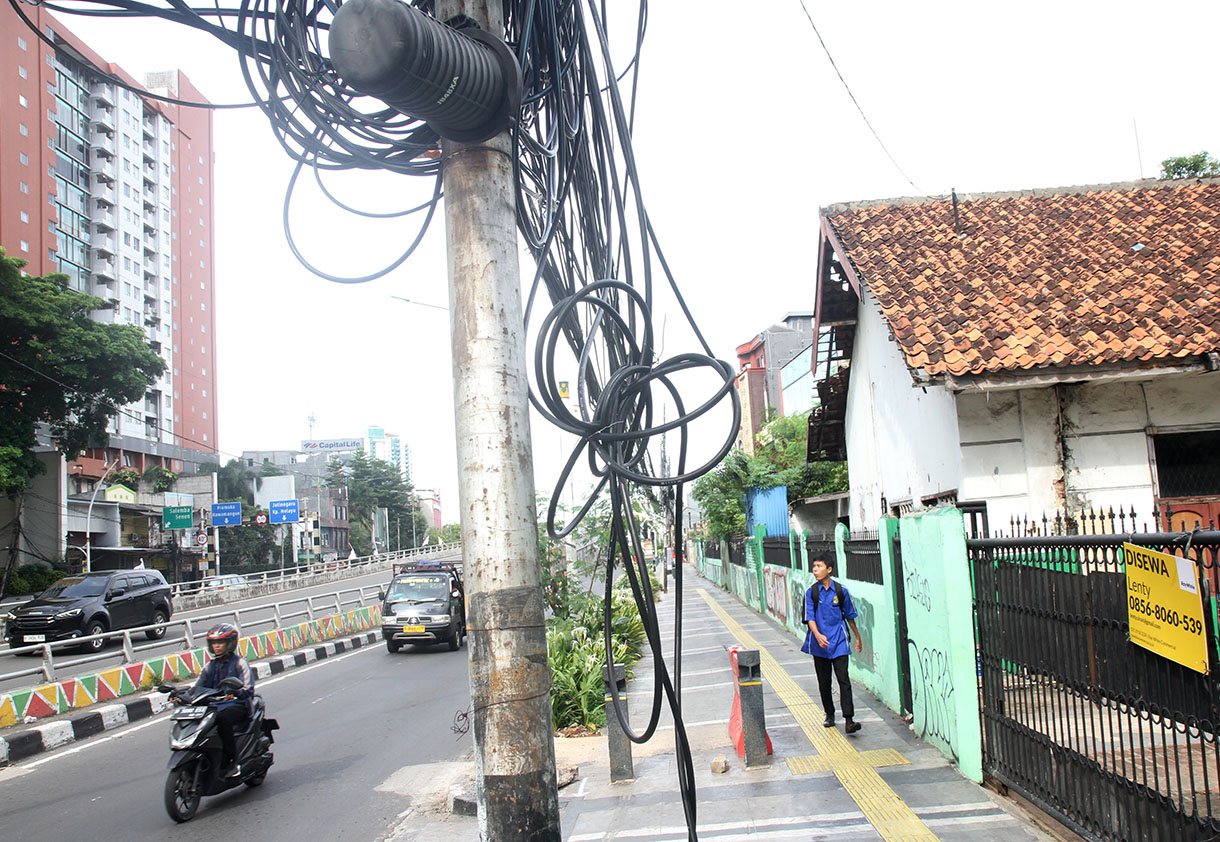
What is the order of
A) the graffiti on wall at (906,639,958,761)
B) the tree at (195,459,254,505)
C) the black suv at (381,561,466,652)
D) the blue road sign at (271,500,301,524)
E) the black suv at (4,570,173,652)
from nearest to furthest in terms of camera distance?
the graffiti on wall at (906,639,958,761) → the black suv at (381,561,466,652) → the black suv at (4,570,173,652) → the blue road sign at (271,500,301,524) → the tree at (195,459,254,505)

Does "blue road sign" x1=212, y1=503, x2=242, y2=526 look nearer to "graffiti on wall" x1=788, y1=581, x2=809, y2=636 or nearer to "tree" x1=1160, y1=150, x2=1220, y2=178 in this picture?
"graffiti on wall" x1=788, y1=581, x2=809, y2=636

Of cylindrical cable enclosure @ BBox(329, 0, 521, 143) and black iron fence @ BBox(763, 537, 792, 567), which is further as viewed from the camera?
black iron fence @ BBox(763, 537, 792, 567)

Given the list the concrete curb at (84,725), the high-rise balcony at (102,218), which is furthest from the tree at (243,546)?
the concrete curb at (84,725)

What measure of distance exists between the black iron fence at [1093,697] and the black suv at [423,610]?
39.4ft

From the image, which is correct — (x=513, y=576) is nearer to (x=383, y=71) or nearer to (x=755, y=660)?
(x=383, y=71)

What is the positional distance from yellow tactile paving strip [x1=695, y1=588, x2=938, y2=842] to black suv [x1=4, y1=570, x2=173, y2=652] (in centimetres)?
1503

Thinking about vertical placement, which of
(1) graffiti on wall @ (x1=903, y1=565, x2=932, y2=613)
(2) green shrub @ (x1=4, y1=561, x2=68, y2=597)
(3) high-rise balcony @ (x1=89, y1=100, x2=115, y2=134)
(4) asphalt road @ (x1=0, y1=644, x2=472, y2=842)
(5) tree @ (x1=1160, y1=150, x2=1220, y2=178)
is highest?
(3) high-rise balcony @ (x1=89, y1=100, x2=115, y2=134)

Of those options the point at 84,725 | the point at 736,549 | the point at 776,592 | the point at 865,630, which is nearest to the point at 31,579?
the point at 736,549

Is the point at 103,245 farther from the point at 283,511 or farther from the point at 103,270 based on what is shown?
the point at 283,511

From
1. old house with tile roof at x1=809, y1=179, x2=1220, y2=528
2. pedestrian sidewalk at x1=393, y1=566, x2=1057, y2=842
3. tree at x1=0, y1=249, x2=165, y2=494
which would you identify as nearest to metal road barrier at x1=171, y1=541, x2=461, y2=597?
tree at x1=0, y1=249, x2=165, y2=494

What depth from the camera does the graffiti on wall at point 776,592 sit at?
625 inches

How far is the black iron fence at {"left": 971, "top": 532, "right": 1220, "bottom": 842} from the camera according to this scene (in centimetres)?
350

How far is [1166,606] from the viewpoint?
3570 millimetres

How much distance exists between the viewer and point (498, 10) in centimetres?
331
